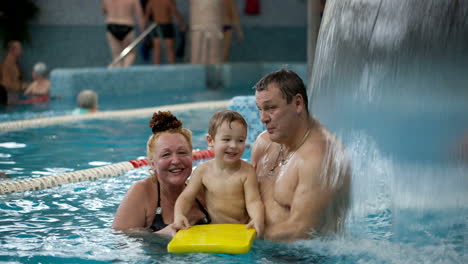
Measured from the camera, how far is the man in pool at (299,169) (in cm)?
333

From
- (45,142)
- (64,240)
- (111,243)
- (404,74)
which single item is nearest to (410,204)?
(404,74)

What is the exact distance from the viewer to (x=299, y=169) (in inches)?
132

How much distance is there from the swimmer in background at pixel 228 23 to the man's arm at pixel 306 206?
12661 mm

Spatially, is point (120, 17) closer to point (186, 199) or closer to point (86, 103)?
point (86, 103)

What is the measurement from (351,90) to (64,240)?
1.93 meters

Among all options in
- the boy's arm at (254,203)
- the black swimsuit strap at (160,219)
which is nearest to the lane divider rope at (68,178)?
the black swimsuit strap at (160,219)

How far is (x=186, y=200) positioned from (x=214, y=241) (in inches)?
15.0

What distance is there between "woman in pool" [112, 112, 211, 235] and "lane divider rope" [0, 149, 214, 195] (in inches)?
66.7

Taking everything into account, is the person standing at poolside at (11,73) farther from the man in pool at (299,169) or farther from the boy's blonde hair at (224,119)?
the man in pool at (299,169)

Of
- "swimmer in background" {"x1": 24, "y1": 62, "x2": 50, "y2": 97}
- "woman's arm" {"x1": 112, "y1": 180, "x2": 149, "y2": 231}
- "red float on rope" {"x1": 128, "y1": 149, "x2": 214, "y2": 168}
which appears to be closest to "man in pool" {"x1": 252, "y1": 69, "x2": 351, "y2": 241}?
"woman's arm" {"x1": 112, "y1": 180, "x2": 149, "y2": 231}

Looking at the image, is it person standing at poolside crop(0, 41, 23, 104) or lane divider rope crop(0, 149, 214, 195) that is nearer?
lane divider rope crop(0, 149, 214, 195)

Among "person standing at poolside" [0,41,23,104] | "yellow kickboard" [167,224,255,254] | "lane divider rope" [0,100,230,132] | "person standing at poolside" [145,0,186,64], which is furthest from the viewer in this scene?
"person standing at poolside" [145,0,186,64]

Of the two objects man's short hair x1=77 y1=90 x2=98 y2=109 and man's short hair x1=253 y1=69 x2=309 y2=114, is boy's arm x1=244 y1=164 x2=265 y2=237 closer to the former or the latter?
man's short hair x1=253 y1=69 x2=309 y2=114

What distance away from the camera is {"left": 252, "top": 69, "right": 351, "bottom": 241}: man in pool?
333 cm
